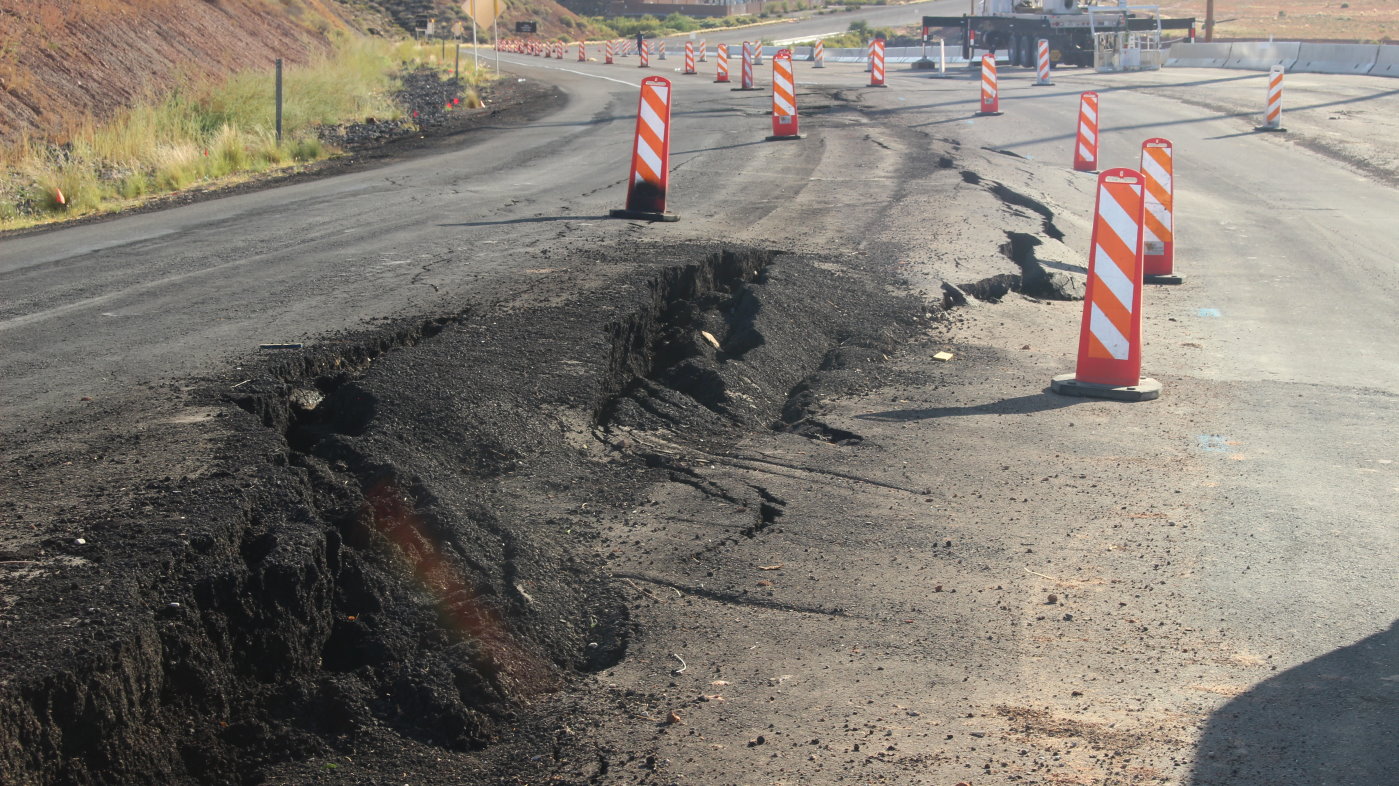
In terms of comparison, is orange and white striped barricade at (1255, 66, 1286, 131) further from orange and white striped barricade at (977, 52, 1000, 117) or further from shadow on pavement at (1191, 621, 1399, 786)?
shadow on pavement at (1191, 621, 1399, 786)

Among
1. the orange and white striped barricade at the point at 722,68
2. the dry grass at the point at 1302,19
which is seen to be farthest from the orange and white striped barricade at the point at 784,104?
the dry grass at the point at 1302,19

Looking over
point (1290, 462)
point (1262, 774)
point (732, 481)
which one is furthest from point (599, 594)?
point (1290, 462)

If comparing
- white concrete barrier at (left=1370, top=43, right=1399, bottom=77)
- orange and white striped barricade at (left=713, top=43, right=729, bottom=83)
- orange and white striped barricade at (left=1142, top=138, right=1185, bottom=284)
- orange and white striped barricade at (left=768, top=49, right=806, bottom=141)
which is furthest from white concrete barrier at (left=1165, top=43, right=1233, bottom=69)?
orange and white striped barricade at (left=1142, top=138, right=1185, bottom=284)

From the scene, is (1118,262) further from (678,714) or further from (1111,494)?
(678,714)

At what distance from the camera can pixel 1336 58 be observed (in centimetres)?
3244

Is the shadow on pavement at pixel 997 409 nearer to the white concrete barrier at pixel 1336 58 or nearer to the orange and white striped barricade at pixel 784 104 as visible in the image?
the orange and white striped barricade at pixel 784 104

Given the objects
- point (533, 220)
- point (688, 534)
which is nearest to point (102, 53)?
point (533, 220)

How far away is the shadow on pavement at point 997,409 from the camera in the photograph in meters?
6.58

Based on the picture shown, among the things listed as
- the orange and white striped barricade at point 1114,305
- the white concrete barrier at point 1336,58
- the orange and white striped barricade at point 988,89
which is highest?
the white concrete barrier at point 1336,58

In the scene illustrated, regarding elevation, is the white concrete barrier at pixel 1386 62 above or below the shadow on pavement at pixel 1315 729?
above

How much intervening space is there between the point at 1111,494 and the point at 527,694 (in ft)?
10.3

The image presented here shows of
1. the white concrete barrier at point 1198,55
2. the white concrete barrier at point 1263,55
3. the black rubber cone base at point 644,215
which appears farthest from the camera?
the white concrete barrier at point 1198,55

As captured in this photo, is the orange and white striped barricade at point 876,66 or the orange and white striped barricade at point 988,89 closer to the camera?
the orange and white striped barricade at point 988,89

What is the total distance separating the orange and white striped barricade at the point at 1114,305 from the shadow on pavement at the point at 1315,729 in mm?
3177
